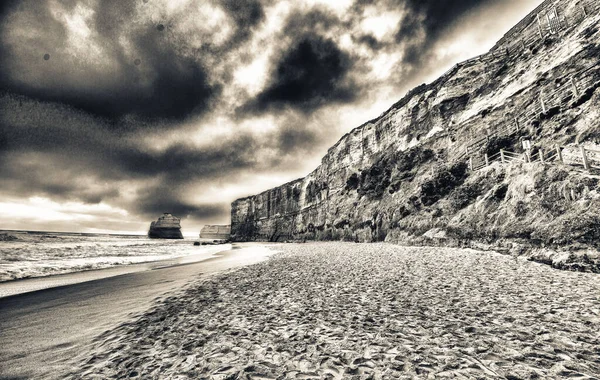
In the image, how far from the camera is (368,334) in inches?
172

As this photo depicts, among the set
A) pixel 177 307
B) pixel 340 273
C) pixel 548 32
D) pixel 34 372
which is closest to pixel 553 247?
pixel 340 273

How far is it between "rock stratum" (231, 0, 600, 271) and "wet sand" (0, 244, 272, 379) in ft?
52.1

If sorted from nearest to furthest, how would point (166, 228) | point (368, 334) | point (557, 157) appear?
point (368, 334), point (557, 157), point (166, 228)

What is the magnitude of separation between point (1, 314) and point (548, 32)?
41.3m

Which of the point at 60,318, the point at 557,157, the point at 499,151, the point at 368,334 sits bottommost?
the point at 60,318

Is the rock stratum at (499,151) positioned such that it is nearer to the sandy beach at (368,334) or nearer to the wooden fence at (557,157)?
the wooden fence at (557,157)

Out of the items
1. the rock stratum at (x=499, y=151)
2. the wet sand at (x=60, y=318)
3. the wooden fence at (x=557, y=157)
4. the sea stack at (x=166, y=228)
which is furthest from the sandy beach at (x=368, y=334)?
the sea stack at (x=166, y=228)

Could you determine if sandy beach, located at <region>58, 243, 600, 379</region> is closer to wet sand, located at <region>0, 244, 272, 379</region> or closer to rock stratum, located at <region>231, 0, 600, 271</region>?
wet sand, located at <region>0, 244, 272, 379</region>

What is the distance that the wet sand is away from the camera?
13.1ft

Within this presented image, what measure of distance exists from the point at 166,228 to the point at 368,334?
179 meters

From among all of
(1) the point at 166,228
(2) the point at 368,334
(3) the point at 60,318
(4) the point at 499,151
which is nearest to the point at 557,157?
(4) the point at 499,151

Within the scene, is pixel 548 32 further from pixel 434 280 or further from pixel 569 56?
pixel 434 280

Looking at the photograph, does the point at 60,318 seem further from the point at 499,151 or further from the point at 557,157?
the point at 499,151

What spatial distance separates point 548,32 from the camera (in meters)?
22.6
